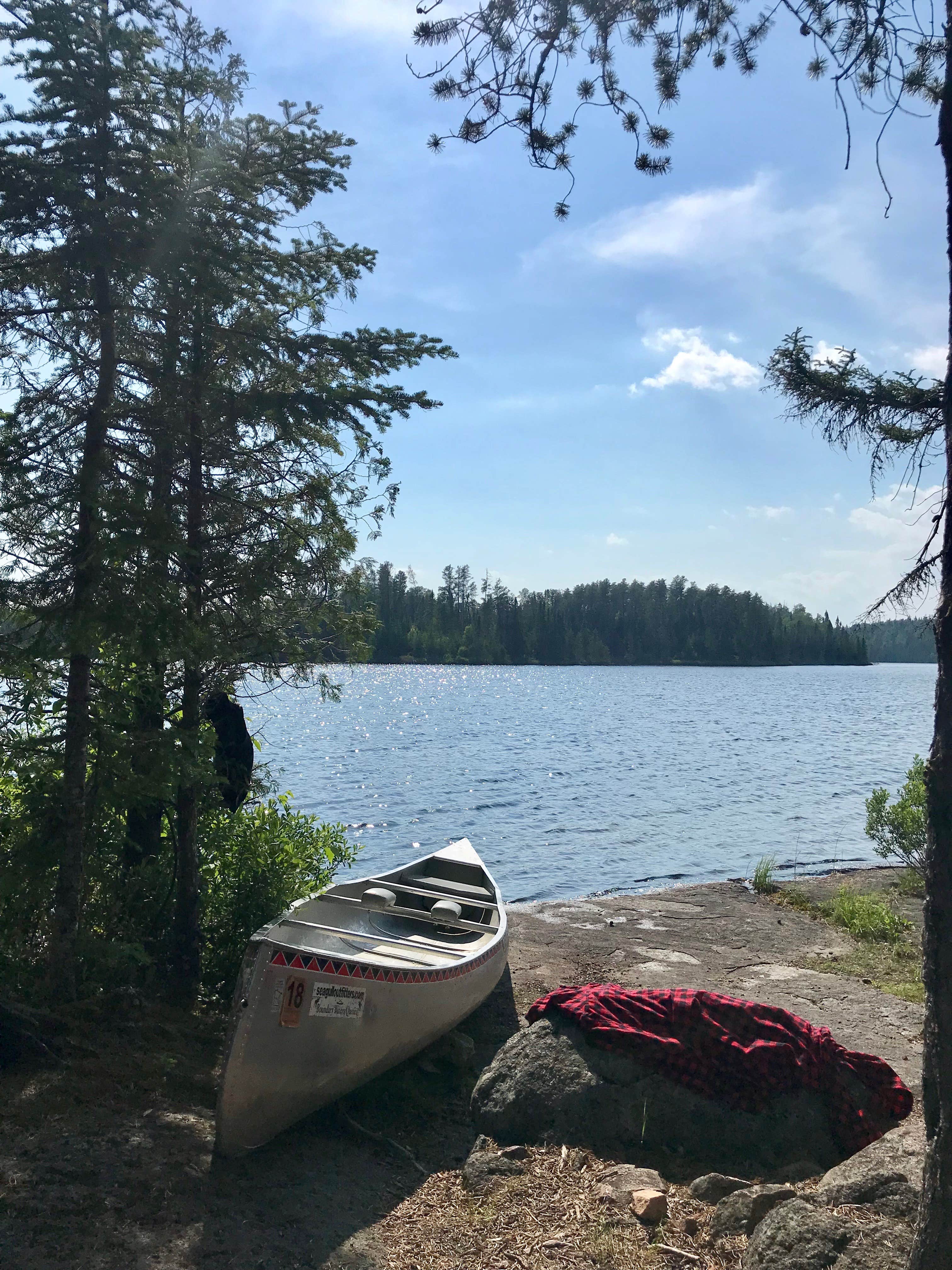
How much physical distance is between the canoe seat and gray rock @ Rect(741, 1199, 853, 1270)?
610 centimetres

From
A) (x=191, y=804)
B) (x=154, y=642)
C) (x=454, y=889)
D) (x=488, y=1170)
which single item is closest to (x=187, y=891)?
(x=191, y=804)

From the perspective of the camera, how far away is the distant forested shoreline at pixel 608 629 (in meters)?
108

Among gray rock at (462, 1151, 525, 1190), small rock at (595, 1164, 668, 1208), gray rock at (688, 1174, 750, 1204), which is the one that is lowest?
gray rock at (462, 1151, 525, 1190)

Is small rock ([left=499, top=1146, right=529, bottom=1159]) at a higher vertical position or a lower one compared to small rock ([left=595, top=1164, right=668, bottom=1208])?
lower

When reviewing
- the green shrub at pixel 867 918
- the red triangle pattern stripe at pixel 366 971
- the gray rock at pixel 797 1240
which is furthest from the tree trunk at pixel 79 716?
the green shrub at pixel 867 918

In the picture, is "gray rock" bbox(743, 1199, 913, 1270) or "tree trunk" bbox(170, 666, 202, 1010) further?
"tree trunk" bbox(170, 666, 202, 1010)

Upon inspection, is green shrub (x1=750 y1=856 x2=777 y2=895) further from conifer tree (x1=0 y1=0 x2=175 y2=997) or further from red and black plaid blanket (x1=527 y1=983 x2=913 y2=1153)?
conifer tree (x1=0 y1=0 x2=175 y2=997)

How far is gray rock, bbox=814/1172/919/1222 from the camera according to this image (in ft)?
12.7

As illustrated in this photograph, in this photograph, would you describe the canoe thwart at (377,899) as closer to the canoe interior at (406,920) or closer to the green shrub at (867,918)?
the canoe interior at (406,920)

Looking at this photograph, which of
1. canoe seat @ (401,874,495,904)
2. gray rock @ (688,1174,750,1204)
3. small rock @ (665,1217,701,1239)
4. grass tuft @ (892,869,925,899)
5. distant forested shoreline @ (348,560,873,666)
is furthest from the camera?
distant forested shoreline @ (348,560,873,666)

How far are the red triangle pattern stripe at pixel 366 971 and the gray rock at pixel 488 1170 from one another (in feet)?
4.22

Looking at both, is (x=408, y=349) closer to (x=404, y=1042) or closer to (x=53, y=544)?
(x=53, y=544)

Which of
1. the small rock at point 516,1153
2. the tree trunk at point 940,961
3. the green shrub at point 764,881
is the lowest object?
the green shrub at point 764,881

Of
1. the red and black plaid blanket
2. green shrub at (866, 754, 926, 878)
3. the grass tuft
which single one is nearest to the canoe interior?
the red and black plaid blanket
